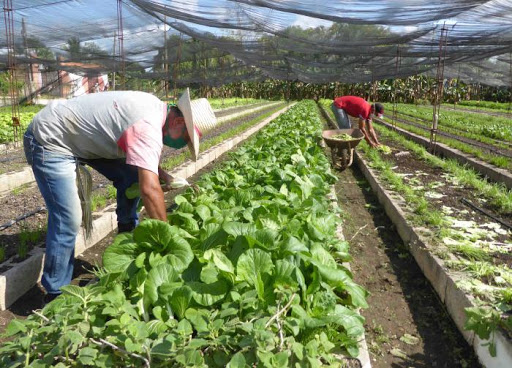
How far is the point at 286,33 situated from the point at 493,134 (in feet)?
22.2

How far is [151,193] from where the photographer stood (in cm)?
250

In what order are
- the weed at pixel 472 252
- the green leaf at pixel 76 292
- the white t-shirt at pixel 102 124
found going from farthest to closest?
the weed at pixel 472 252 → the white t-shirt at pixel 102 124 → the green leaf at pixel 76 292

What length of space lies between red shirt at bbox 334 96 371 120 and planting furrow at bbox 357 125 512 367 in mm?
1514

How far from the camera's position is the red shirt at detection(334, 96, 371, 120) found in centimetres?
871

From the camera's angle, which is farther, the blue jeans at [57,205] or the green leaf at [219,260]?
the blue jeans at [57,205]

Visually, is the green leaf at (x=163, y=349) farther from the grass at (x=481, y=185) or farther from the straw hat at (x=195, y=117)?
the grass at (x=481, y=185)

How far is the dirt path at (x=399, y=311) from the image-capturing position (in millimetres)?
2780

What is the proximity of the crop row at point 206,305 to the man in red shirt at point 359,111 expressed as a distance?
615 centimetres

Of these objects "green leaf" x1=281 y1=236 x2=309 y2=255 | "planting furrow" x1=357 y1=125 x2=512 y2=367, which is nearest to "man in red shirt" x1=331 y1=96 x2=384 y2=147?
"planting furrow" x1=357 y1=125 x2=512 y2=367

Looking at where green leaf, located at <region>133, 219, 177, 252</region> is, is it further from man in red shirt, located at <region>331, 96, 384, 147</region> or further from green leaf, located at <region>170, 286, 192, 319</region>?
man in red shirt, located at <region>331, 96, 384, 147</region>

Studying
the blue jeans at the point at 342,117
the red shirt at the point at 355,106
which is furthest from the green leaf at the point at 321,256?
the blue jeans at the point at 342,117

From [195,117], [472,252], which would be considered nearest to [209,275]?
[195,117]

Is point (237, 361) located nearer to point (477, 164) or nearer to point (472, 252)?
point (472, 252)

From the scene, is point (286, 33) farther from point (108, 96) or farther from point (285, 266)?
point (285, 266)
